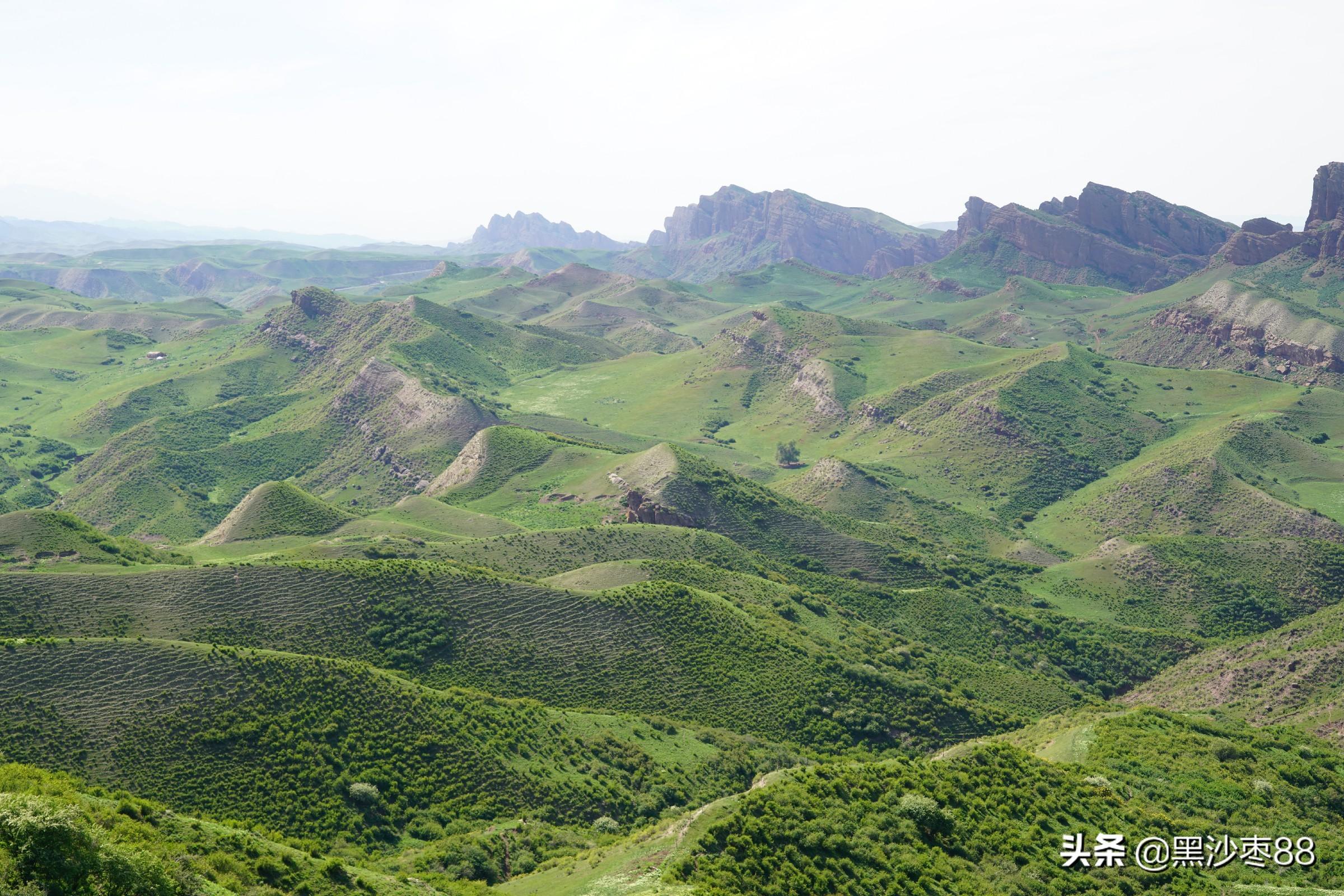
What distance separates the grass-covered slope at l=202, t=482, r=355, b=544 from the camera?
16650 centimetres

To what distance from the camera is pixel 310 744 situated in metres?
81.3

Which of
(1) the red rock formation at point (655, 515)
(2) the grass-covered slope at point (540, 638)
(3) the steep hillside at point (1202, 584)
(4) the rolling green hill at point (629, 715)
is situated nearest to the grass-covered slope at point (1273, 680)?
(4) the rolling green hill at point (629, 715)

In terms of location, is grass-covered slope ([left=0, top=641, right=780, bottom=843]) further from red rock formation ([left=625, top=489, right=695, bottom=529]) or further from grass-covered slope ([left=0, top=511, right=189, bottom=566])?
red rock formation ([left=625, top=489, right=695, bottom=529])

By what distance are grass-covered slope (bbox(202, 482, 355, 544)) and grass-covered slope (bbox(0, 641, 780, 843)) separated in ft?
270

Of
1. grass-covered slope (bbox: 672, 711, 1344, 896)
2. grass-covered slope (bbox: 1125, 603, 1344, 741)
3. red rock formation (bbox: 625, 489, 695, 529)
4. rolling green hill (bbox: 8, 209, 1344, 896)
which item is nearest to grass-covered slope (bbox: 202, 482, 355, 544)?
rolling green hill (bbox: 8, 209, 1344, 896)

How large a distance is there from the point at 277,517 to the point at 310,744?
9853cm

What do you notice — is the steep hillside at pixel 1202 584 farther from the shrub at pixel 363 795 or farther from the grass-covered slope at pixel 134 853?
the grass-covered slope at pixel 134 853

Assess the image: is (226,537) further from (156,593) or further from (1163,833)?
(1163,833)

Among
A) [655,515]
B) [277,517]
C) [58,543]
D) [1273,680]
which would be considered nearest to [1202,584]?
[1273,680]

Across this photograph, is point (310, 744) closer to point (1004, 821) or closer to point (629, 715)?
point (629, 715)

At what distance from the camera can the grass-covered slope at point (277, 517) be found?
Result: 16650 centimetres

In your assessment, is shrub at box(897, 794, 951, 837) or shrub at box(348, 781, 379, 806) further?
shrub at box(348, 781, 379, 806)

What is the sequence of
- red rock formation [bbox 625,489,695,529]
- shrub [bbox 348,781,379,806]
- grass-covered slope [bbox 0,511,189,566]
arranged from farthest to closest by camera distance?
red rock formation [bbox 625,489,695,529], grass-covered slope [bbox 0,511,189,566], shrub [bbox 348,781,379,806]

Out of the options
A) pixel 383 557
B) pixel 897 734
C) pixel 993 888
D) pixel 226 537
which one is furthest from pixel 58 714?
pixel 226 537
